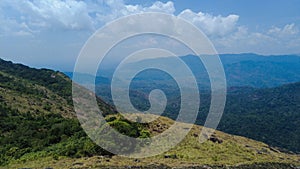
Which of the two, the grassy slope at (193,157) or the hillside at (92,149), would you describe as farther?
the hillside at (92,149)

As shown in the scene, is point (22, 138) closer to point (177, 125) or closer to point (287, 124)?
point (177, 125)

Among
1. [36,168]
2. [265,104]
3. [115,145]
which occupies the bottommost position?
[36,168]

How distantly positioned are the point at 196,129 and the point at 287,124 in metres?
118

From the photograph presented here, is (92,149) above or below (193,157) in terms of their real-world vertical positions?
above

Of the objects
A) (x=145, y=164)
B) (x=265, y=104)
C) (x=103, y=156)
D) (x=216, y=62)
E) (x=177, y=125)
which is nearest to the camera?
(x=216, y=62)

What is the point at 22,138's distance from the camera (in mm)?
32062

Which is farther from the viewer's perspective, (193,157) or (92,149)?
→ (193,157)

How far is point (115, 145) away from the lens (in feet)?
77.3

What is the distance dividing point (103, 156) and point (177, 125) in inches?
371

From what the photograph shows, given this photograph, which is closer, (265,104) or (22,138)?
(22,138)

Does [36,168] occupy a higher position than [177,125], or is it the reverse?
[177,125]

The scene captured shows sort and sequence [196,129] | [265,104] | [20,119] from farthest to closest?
[265,104], [20,119], [196,129]

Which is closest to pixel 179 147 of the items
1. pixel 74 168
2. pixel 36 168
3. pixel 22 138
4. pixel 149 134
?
pixel 149 134

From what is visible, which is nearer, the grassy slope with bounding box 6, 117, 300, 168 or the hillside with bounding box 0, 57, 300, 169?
the grassy slope with bounding box 6, 117, 300, 168
